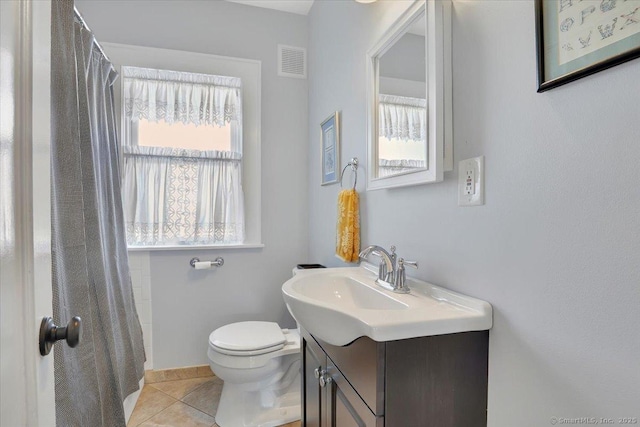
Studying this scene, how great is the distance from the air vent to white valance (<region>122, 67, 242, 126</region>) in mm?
352

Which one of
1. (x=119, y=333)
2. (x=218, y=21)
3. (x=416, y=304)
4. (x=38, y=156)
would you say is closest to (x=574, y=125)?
(x=416, y=304)

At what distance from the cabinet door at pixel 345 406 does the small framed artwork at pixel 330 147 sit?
1.06m

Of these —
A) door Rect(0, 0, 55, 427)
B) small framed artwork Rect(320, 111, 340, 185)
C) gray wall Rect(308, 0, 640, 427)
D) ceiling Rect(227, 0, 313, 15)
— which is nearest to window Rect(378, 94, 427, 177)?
gray wall Rect(308, 0, 640, 427)

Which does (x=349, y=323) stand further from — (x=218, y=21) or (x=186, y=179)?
(x=218, y=21)

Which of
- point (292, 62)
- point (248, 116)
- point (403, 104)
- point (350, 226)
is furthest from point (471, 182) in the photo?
point (292, 62)

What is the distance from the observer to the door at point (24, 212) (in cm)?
50

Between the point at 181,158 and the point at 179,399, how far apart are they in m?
1.52

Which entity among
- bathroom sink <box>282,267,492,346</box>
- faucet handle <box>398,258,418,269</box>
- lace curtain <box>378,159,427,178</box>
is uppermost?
lace curtain <box>378,159,427,178</box>

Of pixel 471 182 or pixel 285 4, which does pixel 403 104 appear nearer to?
pixel 471 182

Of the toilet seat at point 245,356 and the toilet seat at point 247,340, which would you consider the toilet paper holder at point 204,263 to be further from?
the toilet seat at point 245,356

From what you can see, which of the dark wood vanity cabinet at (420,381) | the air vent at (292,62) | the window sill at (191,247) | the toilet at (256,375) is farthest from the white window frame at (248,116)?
the dark wood vanity cabinet at (420,381)

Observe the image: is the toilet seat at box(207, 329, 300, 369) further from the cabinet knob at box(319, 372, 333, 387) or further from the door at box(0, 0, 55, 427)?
the door at box(0, 0, 55, 427)

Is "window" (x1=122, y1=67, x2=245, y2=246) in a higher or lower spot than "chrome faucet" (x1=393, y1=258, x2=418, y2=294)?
higher

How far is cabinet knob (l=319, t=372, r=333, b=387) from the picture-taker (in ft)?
3.54
